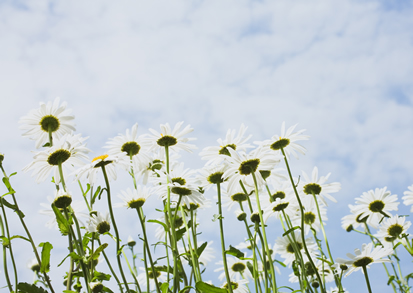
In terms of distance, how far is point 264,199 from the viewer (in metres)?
3.14

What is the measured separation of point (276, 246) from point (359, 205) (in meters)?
0.80

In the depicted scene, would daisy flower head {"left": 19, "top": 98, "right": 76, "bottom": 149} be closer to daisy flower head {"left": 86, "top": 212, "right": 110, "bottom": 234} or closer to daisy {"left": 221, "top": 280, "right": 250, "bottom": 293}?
daisy flower head {"left": 86, "top": 212, "right": 110, "bottom": 234}

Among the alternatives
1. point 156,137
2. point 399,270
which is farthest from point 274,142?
point 399,270


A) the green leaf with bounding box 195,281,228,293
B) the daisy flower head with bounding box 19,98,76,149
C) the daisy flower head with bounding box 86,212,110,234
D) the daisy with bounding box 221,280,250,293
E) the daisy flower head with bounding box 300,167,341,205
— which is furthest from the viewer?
the daisy with bounding box 221,280,250,293

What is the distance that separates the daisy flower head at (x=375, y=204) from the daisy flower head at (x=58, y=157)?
235 cm

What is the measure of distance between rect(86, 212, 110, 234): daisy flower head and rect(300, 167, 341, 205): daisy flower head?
58.7 inches

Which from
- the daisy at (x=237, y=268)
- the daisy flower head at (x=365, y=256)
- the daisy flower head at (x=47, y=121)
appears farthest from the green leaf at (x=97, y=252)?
the daisy at (x=237, y=268)

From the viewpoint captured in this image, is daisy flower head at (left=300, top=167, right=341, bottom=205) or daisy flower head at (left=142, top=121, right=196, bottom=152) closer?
daisy flower head at (left=142, top=121, right=196, bottom=152)

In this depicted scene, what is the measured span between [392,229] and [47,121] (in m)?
2.82

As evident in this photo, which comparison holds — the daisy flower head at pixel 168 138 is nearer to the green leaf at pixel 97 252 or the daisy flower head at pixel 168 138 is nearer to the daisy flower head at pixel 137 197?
the daisy flower head at pixel 137 197

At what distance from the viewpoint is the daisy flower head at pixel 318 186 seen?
3057 millimetres

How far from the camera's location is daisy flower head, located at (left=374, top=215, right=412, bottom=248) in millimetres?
3270

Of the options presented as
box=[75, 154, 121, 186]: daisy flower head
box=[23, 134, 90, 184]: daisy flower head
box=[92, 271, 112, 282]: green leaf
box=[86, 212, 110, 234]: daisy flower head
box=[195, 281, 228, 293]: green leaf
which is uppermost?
box=[23, 134, 90, 184]: daisy flower head

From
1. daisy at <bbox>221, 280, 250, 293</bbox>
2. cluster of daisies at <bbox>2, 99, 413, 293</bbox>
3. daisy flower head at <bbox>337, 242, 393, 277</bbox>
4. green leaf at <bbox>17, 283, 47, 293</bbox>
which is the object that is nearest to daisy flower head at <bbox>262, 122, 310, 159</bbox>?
cluster of daisies at <bbox>2, 99, 413, 293</bbox>
